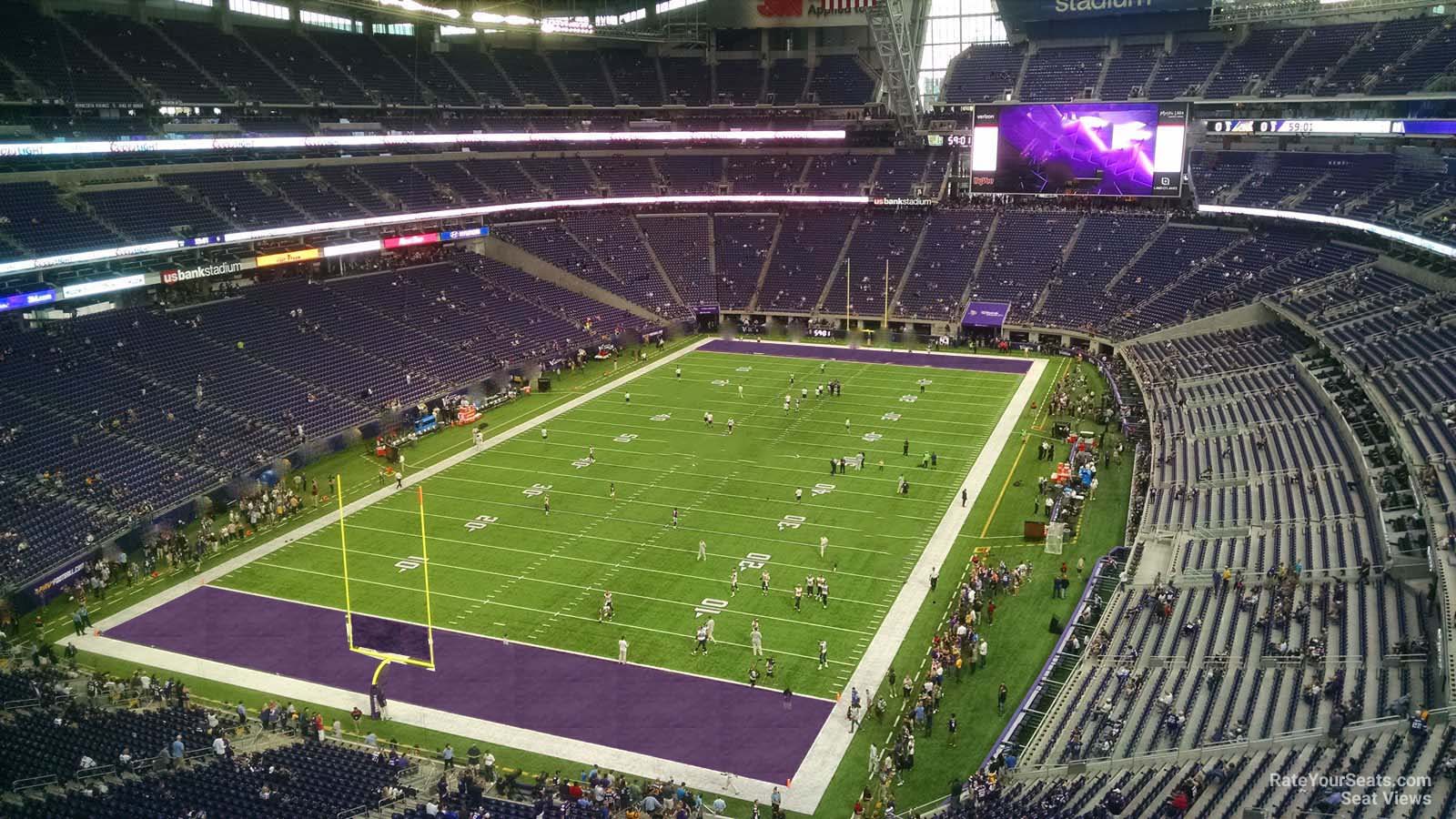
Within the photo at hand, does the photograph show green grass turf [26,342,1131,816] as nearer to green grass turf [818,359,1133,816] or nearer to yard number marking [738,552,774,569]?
green grass turf [818,359,1133,816]

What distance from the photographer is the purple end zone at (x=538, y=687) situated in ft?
72.6

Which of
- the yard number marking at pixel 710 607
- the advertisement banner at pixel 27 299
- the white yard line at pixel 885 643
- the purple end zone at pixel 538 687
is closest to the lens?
the white yard line at pixel 885 643

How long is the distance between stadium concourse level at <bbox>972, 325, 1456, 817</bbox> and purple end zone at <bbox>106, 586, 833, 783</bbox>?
4.59 m

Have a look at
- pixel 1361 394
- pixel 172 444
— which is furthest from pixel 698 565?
pixel 1361 394

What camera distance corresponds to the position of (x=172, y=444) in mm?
36250

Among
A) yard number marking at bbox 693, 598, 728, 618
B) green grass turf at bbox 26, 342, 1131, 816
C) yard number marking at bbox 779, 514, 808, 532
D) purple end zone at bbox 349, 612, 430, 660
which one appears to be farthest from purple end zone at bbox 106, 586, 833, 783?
yard number marking at bbox 779, 514, 808, 532

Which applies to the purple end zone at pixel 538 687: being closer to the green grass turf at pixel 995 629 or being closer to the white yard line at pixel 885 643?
the white yard line at pixel 885 643

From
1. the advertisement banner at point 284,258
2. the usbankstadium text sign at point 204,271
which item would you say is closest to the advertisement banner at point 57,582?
the usbankstadium text sign at point 204,271

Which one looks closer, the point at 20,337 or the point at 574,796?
the point at 574,796

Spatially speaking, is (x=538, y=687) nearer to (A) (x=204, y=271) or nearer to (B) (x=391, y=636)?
(B) (x=391, y=636)

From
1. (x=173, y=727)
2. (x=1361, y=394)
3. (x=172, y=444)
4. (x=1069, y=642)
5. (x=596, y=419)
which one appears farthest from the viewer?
(x=596, y=419)

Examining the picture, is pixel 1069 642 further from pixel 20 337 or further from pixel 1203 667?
pixel 20 337

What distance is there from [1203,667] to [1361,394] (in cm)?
1623

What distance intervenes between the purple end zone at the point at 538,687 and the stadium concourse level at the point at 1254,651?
4595mm
